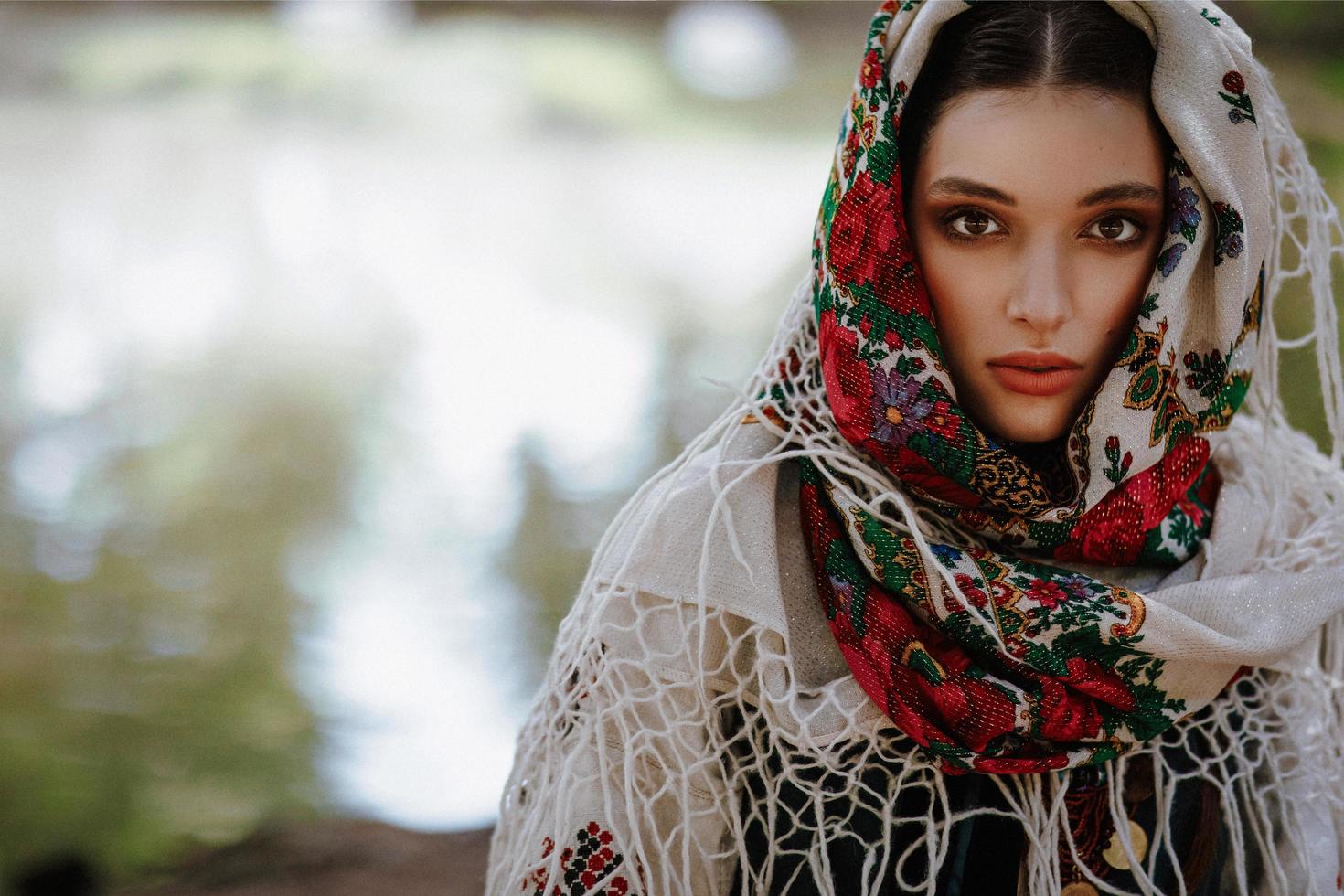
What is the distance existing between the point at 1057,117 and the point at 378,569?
2111 mm

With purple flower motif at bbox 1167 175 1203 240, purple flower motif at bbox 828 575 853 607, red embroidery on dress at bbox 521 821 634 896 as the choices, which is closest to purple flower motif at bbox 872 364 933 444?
purple flower motif at bbox 828 575 853 607

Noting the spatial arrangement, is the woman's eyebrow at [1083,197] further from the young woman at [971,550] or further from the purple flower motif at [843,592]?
the purple flower motif at [843,592]

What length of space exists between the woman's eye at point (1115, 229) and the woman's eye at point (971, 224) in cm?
8

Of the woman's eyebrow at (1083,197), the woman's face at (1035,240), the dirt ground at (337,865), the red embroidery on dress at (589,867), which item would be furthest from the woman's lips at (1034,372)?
the dirt ground at (337,865)

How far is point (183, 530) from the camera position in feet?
9.92

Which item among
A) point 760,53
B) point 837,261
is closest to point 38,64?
point 760,53

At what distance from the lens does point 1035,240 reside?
1019 millimetres

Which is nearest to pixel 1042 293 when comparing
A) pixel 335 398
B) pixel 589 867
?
pixel 589 867

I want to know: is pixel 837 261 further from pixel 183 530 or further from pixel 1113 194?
pixel 183 530

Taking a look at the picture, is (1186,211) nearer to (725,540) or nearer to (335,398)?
(725,540)

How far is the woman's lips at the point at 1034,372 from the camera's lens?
104 centimetres

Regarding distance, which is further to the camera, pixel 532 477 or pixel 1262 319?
pixel 532 477

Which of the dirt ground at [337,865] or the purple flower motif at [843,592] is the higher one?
the purple flower motif at [843,592]

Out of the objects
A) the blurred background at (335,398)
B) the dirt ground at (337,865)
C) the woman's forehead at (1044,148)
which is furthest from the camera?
the blurred background at (335,398)
